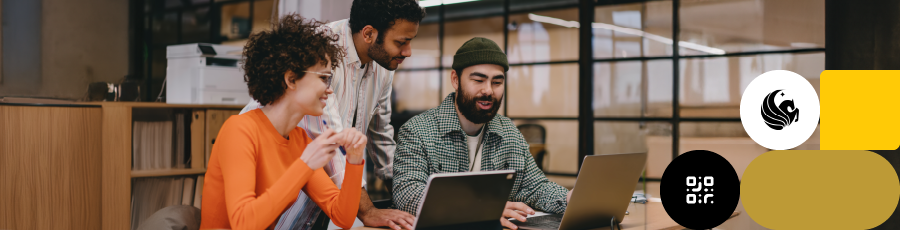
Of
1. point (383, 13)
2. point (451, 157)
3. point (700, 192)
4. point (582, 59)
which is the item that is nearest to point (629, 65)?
point (582, 59)

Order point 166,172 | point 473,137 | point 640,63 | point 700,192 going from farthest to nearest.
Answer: point 640,63 < point 166,172 < point 700,192 < point 473,137

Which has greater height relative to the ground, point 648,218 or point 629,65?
point 629,65

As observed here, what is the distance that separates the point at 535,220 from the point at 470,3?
3.13 metres

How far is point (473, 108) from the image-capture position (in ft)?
6.34

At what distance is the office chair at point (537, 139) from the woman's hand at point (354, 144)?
3.11 metres

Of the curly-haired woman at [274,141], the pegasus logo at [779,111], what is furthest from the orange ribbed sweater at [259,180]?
the pegasus logo at [779,111]

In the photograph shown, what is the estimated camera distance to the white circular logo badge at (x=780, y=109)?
3.39 metres

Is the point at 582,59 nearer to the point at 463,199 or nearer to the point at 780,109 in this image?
the point at 780,109

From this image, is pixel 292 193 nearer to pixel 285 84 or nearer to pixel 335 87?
pixel 285 84

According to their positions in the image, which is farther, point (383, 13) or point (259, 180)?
point (383, 13)

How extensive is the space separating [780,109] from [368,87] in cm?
250

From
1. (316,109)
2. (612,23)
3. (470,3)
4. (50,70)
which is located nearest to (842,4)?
(612,23)

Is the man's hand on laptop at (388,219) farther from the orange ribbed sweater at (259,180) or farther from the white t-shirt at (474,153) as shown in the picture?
the white t-shirt at (474,153)

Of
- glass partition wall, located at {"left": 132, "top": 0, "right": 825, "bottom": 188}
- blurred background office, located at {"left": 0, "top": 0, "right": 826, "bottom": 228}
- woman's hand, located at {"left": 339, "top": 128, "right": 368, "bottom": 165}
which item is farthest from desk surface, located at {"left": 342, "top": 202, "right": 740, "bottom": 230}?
glass partition wall, located at {"left": 132, "top": 0, "right": 825, "bottom": 188}
